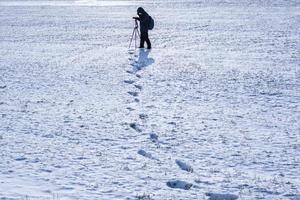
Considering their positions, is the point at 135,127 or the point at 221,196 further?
the point at 135,127

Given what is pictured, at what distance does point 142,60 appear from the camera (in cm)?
1783

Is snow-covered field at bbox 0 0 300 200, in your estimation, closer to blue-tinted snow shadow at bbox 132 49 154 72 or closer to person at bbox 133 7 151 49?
blue-tinted snow shadow at bbox 132 49 154 72

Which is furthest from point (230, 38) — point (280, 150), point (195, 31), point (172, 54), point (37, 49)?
point (280, 150)

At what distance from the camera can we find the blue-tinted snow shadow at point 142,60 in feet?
54.1

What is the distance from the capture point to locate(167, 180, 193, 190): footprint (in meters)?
7.03

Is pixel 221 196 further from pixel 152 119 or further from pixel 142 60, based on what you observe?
pixel 142 60

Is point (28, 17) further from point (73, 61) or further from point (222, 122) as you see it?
point (222, 122)

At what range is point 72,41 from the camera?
2344 centimetres

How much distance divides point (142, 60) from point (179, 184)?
11.1m

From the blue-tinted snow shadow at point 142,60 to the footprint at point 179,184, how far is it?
9.15 m

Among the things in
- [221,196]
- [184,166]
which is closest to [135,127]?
[184,166]

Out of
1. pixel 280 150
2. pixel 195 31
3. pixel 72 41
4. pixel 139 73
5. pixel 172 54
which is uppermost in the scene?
pixel 195 31

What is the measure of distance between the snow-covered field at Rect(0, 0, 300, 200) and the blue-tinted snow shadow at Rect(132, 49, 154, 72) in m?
0.04

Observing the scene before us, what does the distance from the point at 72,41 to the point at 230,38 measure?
8299mm
